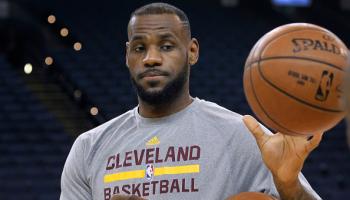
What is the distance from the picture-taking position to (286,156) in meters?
2.18

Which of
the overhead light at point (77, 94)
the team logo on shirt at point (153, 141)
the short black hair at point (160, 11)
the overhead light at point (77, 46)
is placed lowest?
the overhead light at point (77, 94)

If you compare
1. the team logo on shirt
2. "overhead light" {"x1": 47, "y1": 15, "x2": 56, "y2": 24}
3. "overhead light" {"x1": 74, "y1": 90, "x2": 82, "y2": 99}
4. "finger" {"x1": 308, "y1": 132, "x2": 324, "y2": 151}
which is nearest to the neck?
the team logo on shirt

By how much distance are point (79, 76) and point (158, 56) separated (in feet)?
25.2

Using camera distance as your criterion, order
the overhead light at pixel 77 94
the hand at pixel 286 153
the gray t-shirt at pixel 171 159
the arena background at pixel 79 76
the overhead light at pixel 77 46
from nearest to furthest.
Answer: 1. the hand at pixel 286 153
2. the gray t-shirt at pixel 171 159
3. the arena background at pixel 79 76
4. the overhead light at pixel 77 94
5. the overhead light at pixel 77 46

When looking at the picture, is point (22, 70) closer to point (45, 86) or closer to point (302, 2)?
point (45, 86)

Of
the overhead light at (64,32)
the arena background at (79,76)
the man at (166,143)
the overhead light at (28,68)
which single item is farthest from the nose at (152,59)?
the overhead light at (64,32)

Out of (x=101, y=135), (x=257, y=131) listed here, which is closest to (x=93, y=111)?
(x=101, y=135)

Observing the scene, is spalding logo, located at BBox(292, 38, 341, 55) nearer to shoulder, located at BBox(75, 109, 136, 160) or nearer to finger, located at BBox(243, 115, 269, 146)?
finger, located at BBox(243, 115, 269, 146)

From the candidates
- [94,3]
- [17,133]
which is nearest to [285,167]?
[17,133]

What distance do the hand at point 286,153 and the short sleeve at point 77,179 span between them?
2.42 ft

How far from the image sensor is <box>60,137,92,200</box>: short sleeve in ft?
8.78

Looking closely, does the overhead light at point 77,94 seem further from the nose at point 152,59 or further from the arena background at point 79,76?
the nose at point 152,59

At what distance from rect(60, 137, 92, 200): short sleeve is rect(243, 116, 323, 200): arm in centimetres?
72

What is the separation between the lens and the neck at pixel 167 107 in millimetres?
2658
